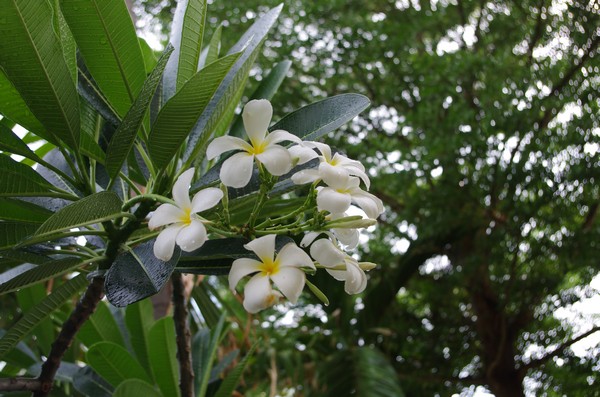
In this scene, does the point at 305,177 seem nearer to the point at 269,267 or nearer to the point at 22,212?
the point at 269,267

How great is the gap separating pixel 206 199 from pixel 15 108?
24 cm

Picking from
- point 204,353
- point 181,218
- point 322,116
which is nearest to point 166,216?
point 181,218

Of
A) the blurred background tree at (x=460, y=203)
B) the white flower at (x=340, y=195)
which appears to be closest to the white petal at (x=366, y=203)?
the white flower at (x=340, y=195)

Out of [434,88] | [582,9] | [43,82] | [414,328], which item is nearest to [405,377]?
[414,328]

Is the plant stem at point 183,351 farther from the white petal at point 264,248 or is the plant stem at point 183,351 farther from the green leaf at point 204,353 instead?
the white petal at point 264,248

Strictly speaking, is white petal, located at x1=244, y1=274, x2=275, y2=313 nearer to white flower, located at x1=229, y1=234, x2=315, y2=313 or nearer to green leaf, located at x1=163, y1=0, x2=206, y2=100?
white flower, located at x1=229, y1=234, x2=315, y2=313

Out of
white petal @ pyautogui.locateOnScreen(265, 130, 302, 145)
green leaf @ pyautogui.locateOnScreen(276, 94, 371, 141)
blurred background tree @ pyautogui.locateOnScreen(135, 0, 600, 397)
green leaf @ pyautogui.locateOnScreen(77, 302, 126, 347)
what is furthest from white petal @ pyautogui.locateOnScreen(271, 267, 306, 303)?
blurred background tree @ pyautogui.locateOnScreen(135, 0, 600, 397)

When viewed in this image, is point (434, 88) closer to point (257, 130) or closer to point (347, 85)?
point (347, 85)

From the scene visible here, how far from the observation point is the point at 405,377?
2.08m

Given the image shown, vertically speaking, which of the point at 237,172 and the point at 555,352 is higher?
the point at 555,352

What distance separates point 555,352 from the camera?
1.84m

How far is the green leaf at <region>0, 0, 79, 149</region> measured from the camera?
54 cm

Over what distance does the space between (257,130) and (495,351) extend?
1768 millimetres

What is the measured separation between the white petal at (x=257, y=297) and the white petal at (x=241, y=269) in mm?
20
